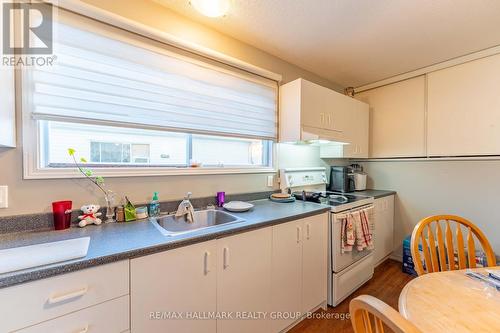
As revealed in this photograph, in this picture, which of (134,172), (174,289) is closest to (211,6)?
(134,172)

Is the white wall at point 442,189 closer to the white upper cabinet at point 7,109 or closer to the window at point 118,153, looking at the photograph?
the window at point 118,153

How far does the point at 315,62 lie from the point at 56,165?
2.48 metres

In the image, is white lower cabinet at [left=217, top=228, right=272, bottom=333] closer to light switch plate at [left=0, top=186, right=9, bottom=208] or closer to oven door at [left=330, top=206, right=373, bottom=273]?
oven door at [left=330, top=206, right=373, bottom=273]

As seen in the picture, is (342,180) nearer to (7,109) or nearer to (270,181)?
(270,181)

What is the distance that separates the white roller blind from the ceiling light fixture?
360 millimetres

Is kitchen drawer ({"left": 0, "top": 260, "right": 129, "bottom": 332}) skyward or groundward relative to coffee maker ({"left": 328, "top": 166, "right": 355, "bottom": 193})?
groundward

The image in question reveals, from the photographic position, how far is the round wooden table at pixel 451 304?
0.68 m

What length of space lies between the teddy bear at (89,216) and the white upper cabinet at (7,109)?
466 mm

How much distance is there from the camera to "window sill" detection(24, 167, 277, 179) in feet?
3.90

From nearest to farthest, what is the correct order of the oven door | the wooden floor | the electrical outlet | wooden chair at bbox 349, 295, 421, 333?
1. wooden chair at bbox 349, 295, 421, 333
2. the wooden floor
3. the oven door
4. the electrical outlet

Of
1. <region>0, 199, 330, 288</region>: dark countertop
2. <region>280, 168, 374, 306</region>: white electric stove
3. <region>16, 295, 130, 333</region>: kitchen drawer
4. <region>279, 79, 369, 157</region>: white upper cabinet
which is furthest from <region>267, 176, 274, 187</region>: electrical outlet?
<region>16, 295, 130, 333</region>: kitchen drawer

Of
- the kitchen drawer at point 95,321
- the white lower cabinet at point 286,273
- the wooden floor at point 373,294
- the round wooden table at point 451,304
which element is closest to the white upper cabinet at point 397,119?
the wooden floor at point 373,294

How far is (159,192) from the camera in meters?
1.58

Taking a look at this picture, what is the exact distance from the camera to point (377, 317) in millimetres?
484
